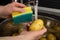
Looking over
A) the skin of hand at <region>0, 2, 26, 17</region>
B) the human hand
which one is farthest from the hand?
the human hand

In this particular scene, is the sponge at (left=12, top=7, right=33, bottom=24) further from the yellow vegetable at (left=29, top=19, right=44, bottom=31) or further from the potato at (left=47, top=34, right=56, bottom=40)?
the potato at (left=47, top=34, right=56, bottom=40)

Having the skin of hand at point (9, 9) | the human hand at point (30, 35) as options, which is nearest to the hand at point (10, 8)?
the skin of hand at point (9, 9)

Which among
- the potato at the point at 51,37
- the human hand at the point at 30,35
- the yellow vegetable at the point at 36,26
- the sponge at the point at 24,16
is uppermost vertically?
the sponge at the point at 24,16

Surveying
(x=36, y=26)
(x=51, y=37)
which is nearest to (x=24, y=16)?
(x=36, y=26)

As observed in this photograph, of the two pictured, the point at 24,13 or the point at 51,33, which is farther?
the point at 51,33

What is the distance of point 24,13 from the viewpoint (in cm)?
73

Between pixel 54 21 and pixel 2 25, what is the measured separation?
1.03 ft

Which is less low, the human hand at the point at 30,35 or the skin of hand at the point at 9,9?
the skin of hand at the point at 9,9

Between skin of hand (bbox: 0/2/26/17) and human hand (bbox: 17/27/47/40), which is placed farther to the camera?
skin of hand (bbox: 0/2/26/17)

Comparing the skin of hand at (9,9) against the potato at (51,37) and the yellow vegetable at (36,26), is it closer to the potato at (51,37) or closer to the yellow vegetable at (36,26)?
the yellow vegetable at (36,26)

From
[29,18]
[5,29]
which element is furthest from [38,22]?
[5,29]

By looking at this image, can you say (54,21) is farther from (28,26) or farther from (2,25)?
(2,25)

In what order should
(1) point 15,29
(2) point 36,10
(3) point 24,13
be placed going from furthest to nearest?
(1) point 15,29, (2) point 36,10, (3) point 24,13

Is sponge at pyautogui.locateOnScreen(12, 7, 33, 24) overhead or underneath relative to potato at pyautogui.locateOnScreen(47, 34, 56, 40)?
overhead
